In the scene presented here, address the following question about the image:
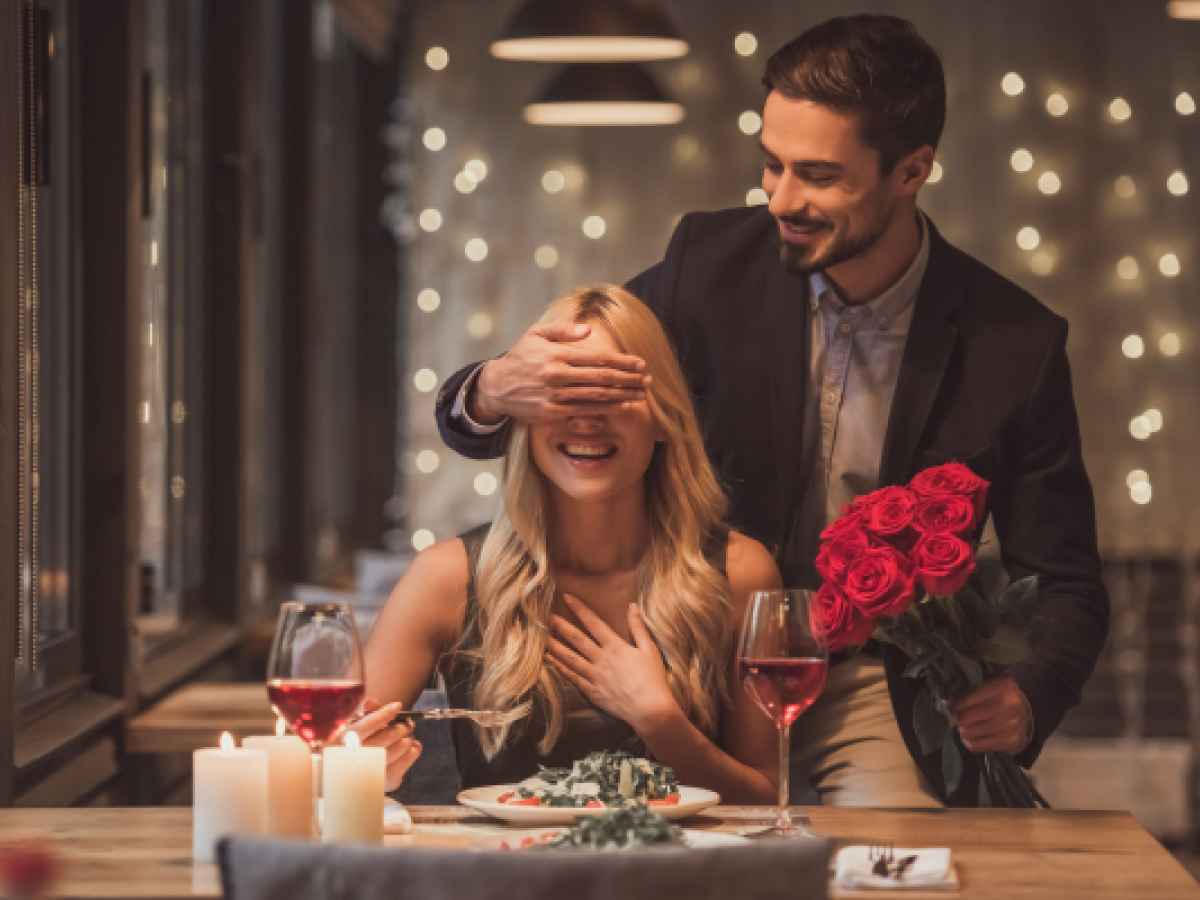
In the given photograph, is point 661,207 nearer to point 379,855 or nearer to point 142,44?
point 142,44

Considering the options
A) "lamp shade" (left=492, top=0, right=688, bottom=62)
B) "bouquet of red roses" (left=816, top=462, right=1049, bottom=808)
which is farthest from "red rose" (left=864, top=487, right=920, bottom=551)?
"lamp shade" (left=492, top=0, right=688, bottom=62)

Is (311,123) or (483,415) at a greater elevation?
(311,123)

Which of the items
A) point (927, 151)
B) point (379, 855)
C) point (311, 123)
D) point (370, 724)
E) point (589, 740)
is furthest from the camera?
point (311, 123)

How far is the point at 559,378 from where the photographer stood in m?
2.07

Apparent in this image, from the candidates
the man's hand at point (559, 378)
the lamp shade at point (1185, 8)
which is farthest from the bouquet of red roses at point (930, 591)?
the lamp shade at point (1185, 8)

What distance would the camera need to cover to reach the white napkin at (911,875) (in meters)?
1.44

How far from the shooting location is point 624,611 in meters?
2.22

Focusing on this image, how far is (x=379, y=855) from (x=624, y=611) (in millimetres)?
1064

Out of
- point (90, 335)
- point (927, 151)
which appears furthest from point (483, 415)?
point (90, 335)

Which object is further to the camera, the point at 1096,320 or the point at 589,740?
the point at 1096,320

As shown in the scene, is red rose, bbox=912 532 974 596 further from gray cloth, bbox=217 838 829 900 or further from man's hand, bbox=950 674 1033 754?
gray cloth, bbox=217 838 829 900

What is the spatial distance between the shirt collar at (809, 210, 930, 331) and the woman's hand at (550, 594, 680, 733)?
0.63 metres

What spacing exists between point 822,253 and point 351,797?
1.14 m

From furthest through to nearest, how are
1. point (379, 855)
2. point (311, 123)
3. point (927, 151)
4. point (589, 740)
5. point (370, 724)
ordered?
point (311, 123), point (927, 151), point (589, 740), point (370, 724), point (379, 855)
